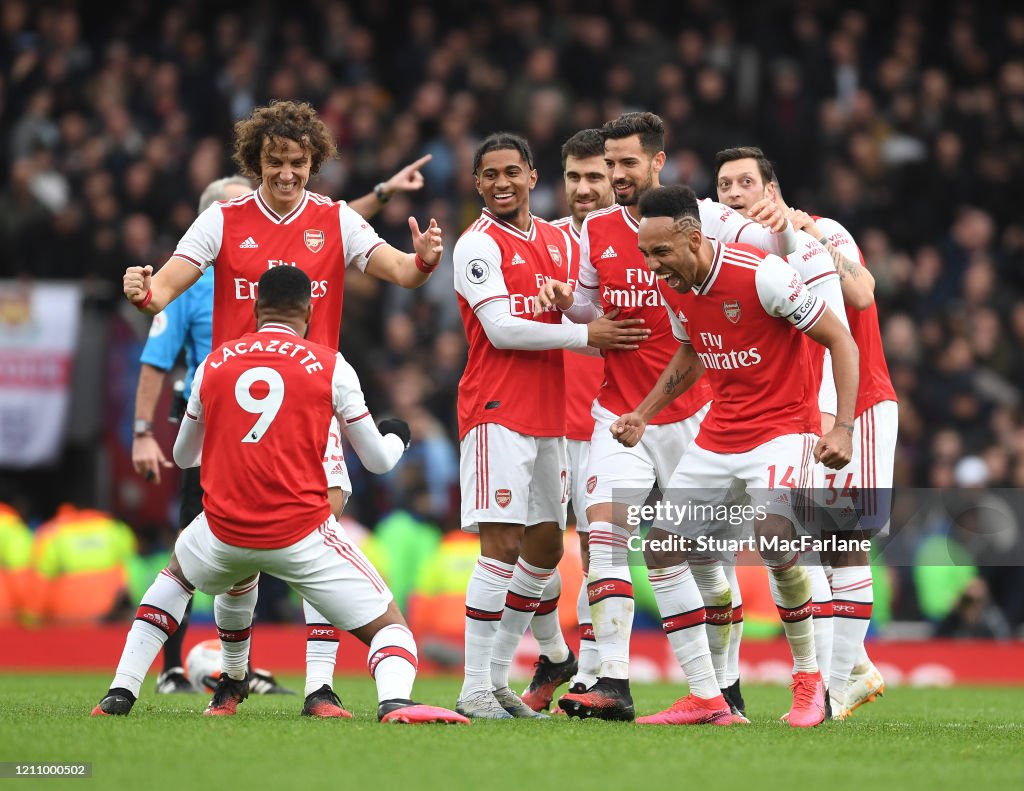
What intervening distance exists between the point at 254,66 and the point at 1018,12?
1008 centimetres

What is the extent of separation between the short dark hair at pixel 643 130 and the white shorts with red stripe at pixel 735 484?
1618 millimetres

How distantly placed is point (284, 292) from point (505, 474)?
1480mm

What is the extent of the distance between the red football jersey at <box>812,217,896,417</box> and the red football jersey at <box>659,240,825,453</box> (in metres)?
0.97

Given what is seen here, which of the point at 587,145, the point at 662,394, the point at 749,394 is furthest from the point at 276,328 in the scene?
the point at 587,145

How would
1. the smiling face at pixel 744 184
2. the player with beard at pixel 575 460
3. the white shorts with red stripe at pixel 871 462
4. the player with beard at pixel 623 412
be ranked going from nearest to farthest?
1. the player with beard at pixel 623 412
2. the white shorts with red stripe at pixel 871 462
3. the player with beard at pixel 575 460
4. the smiling face at pixel 744 184

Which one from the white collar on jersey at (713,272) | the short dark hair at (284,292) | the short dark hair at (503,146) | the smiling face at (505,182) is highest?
the short dark hair at (503,146)

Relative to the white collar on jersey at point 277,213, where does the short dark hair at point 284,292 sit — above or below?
below

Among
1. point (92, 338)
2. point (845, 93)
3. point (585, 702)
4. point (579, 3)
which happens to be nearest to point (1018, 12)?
point (845, 93)

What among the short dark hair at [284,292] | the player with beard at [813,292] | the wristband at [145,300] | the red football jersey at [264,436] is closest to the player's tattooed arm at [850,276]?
the player with beard at [813,292]

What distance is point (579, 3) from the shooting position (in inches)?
776

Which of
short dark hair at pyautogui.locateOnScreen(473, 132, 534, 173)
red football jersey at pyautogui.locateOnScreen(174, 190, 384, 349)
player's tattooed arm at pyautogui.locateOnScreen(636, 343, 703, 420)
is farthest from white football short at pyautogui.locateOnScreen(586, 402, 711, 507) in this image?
red football jersey at pyautogui.locateOnScreen(174, 190, 384, 349)

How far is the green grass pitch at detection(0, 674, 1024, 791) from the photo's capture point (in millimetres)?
5070

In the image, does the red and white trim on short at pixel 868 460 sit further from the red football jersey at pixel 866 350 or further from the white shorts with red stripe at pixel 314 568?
the white shorts with red stripe at pixel 314 568

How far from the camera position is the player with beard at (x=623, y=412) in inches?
283
